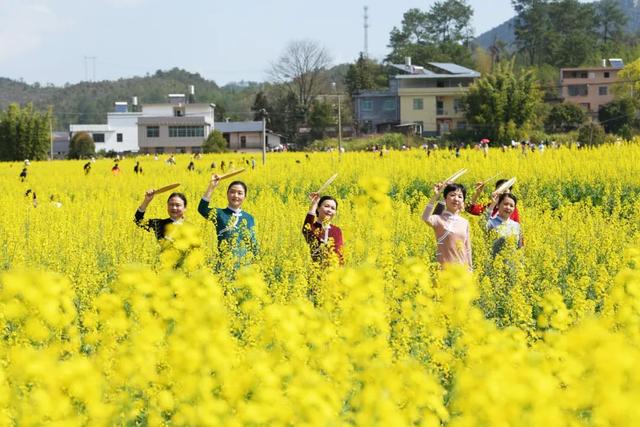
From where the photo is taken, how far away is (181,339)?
3.31m

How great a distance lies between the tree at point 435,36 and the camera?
85.6 m

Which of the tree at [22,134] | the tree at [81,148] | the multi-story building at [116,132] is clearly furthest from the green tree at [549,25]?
the tree at [22,134]

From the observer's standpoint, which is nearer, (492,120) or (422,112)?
(492,120)

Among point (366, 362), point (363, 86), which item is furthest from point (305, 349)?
point (363, 86)

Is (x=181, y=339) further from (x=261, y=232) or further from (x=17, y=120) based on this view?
(x=17, y=120)

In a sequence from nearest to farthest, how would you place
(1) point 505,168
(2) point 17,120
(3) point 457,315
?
(3) point 457,315
(1) point 505,168
(2) point 17,120

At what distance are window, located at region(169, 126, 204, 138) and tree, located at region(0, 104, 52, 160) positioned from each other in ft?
46.2

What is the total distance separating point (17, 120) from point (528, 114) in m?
34.0

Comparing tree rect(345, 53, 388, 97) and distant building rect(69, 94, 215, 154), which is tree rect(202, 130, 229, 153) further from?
tree rect(345, 53, 388, 97)

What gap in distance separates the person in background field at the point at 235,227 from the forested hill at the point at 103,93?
123 m

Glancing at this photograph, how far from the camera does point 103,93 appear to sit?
554 ft

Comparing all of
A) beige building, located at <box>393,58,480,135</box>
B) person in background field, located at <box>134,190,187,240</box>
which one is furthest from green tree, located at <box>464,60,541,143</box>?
person in background field, located at <box>134,190,187,240</box>

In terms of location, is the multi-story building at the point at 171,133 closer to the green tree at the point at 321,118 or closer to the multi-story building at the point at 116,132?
the multi-story building at the point at 116,132

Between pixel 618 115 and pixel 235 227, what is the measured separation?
54553mm
